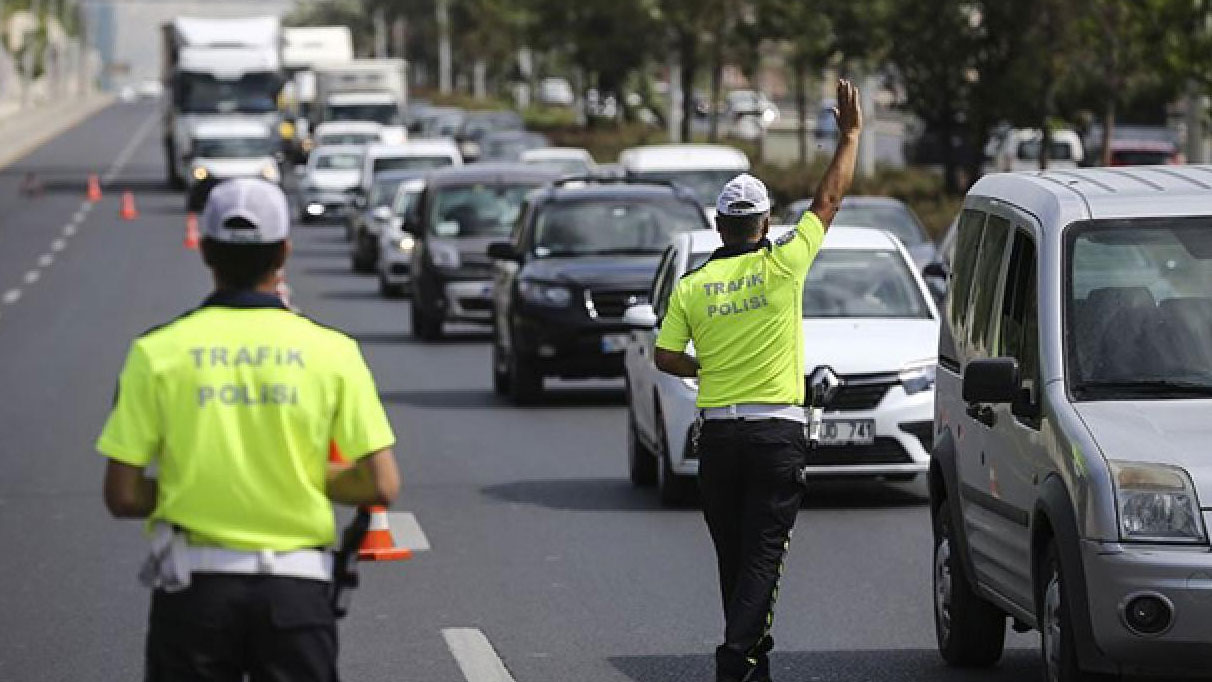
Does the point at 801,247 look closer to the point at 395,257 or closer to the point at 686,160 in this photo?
the point at 686,160

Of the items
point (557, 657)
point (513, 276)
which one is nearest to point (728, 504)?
point (557, 657)

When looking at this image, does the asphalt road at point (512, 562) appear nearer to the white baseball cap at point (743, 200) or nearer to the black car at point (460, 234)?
the black car at point (460, 234)

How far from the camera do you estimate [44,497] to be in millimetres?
16578

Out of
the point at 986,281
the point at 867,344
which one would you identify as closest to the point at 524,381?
the point at 867,344

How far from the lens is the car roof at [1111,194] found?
Result: 30.4 ft

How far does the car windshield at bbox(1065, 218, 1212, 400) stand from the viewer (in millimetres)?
8930

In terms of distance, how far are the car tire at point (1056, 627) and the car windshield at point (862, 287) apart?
736 cm

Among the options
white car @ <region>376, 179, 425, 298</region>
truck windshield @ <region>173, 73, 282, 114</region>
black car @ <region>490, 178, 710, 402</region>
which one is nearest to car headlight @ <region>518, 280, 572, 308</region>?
black car @ <region>490, 178, 710, 402</region>

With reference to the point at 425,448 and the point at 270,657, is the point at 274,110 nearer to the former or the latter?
the point at 425,448

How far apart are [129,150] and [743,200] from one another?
307 feet

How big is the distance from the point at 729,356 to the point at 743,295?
0.19 meters

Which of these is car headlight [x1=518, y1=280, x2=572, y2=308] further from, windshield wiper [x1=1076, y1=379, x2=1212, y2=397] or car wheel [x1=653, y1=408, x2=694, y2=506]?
windshield wiper [x1=1076, y1=379, x2=1212, y2=397]

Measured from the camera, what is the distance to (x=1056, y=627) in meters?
8.62

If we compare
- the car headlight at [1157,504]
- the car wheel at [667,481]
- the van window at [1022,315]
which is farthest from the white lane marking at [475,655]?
the car wheel at [667,481]
